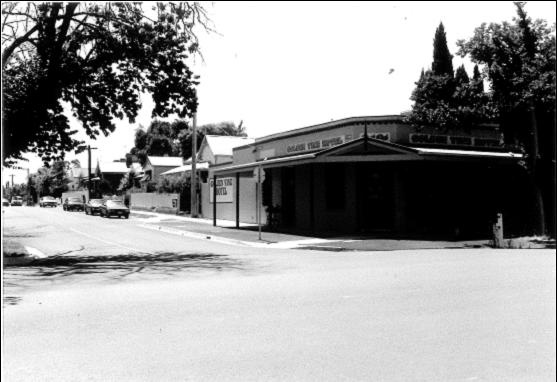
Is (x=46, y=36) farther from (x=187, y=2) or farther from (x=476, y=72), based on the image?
(x=476, y=72)

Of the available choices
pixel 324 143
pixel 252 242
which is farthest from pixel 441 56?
pixel 252 242

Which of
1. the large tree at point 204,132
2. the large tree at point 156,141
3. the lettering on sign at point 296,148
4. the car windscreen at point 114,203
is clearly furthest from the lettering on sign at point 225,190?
the large tree at point 156,141

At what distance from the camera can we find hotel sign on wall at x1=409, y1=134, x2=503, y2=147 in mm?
23562

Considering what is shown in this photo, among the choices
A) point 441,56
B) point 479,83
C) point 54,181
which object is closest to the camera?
point 479,83

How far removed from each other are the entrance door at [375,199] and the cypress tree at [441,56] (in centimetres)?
652

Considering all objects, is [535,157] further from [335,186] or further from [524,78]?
[335,186]

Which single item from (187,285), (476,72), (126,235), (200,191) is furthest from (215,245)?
(200,191)

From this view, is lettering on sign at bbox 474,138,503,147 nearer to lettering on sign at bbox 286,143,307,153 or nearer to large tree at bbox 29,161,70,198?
lettering on sign at bbox 286,143,307,153

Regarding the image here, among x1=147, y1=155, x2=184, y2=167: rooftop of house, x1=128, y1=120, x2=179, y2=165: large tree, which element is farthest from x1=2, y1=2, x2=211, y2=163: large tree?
x1=128, y1=120, x2=179, y2=165: large tree

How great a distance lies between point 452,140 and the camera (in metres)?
24.4

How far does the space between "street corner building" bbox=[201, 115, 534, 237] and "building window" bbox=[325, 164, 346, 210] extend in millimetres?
43

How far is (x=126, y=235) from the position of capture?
25156 millimetres

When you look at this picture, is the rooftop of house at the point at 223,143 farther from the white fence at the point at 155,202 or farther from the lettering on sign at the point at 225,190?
the lettering on sign at the point at 225,190

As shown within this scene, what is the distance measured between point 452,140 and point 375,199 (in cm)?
454
